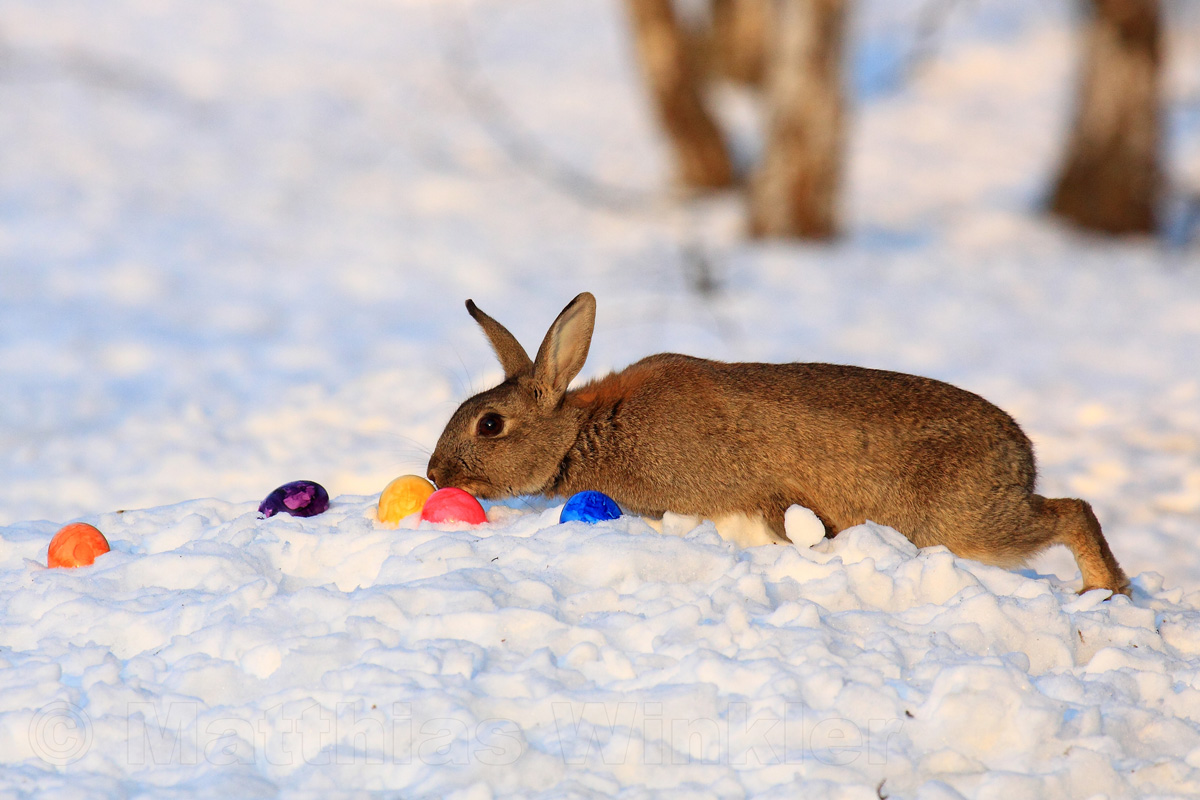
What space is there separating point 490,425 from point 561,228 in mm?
7991

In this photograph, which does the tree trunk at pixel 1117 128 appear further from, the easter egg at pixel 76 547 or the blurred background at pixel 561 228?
the easter egg at pixel 76 547

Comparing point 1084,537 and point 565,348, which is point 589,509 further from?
point 1084,537

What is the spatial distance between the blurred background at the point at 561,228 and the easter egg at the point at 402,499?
1.83 meters

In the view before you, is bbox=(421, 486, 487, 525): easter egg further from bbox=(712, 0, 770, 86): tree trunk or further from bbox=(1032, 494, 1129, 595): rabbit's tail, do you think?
bbox=(712, 0, 770, 86): tree trunk

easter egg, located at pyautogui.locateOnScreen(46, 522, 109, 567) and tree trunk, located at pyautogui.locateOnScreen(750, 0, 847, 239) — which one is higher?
tree trunk, located at pyautogui.locateOnScreen(750, 0, 847, 239)

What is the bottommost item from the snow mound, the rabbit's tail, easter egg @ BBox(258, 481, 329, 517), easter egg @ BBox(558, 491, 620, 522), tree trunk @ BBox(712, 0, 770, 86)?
the snow mound

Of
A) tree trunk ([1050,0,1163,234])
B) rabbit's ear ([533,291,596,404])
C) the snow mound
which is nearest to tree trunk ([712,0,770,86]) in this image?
tree trunk ([1050,0,1163,234])

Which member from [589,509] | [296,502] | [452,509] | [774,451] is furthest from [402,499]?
[774,451]

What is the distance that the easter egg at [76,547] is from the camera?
4164 mm

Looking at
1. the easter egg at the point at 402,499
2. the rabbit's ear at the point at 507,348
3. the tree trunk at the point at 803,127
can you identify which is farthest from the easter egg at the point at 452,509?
the tree trunk at the point at 803,127

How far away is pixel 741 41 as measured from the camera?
54.3ft

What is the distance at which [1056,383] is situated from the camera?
27.8 feet

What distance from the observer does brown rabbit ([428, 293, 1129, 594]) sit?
168 inches

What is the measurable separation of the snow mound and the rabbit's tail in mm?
274
